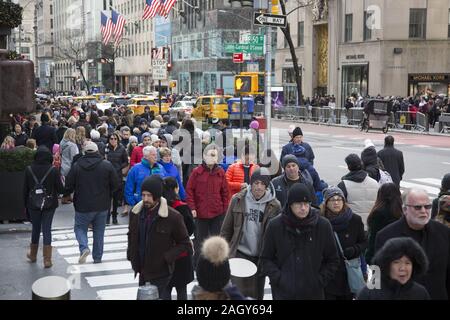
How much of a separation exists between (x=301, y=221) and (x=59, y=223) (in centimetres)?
875

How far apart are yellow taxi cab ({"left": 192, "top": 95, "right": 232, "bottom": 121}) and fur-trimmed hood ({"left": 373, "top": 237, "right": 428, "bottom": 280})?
1395 inches

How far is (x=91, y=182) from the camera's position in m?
9.95

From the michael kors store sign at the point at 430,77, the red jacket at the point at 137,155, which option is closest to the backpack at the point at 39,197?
the red jacket at the point at 137,155

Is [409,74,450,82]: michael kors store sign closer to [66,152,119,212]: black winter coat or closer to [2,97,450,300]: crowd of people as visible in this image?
[2,97,450,300]: crowd of people

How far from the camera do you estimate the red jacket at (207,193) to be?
930 centimetres

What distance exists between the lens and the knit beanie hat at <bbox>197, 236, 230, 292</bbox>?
4.48m

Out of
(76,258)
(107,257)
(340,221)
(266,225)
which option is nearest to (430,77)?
(107,257)

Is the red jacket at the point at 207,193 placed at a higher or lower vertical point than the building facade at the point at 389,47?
lower

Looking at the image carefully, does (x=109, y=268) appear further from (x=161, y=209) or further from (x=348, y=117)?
(x=348, y=117)

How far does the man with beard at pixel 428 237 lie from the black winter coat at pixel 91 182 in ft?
17.2

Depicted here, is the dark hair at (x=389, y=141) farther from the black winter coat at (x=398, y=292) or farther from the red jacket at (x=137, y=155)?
the black winter coat at (x=398, y=292)

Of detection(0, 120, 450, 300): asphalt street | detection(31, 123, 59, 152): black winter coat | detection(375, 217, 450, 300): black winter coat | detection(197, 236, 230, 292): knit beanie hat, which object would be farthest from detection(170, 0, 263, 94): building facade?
detection(197, 236, 230, 292): knit beanie hat

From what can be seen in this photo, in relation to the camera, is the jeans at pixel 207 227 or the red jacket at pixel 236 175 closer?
the jeans at pixel 207 227
